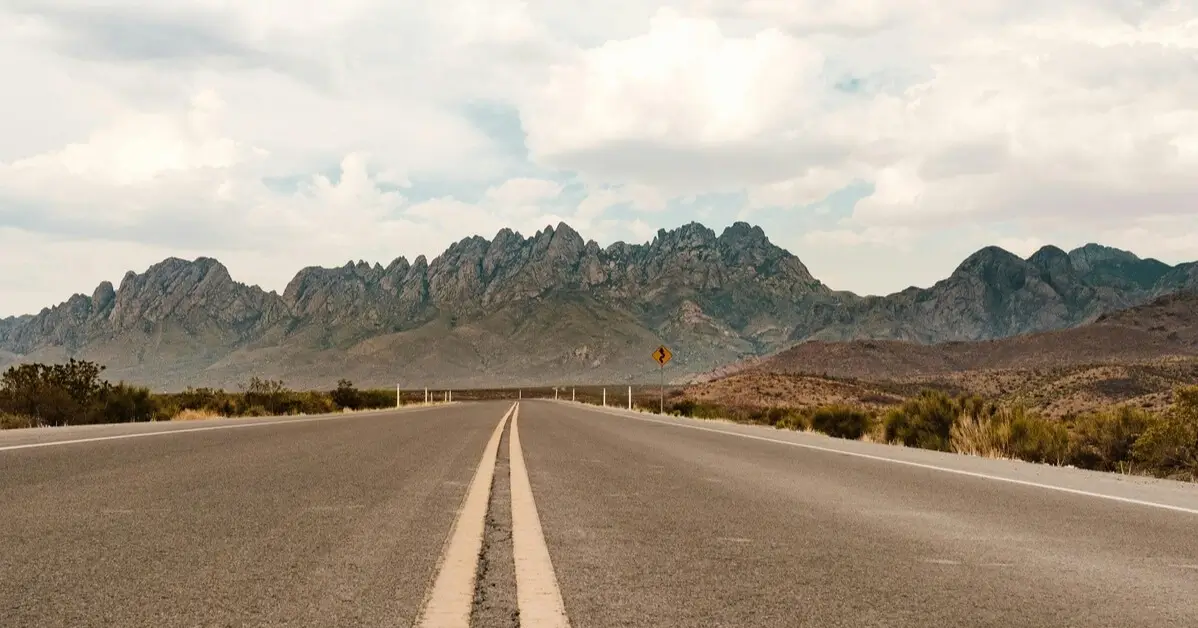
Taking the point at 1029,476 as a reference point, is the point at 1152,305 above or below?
above

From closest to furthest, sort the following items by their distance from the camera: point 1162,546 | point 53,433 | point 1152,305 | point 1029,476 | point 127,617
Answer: point 127,617 < point 1162,546 < point 1029,476 < point 53,433 < point 1152,305

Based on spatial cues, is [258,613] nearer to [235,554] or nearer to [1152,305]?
[235,554]

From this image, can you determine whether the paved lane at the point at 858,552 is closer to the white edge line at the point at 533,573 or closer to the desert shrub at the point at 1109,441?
the white edge line at the point at 533,573

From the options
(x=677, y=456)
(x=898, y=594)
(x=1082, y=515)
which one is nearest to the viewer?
(x=898, y=594)

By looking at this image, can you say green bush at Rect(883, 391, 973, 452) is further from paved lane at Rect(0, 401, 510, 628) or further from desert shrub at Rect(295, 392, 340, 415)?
desert shrub at Rect(295, 392, 340, 415)

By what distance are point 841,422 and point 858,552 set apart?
2228cm

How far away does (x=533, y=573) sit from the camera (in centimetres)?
512

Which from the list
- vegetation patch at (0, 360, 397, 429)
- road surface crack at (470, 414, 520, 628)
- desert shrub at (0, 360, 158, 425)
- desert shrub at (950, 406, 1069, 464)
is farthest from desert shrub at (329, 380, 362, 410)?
road surface crack at (470, 414, 520, 628)

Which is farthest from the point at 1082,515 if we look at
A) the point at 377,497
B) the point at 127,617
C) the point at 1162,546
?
the point at 127,617

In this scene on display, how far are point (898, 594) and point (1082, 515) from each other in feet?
13.7

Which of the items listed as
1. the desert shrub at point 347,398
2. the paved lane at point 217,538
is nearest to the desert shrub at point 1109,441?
the paved lane at point 217,538

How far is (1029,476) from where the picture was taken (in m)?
11.9

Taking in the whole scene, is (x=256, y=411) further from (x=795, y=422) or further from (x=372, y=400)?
(x=372, y=400)

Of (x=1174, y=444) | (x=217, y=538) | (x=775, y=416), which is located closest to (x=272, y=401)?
(x=775, y=416)
